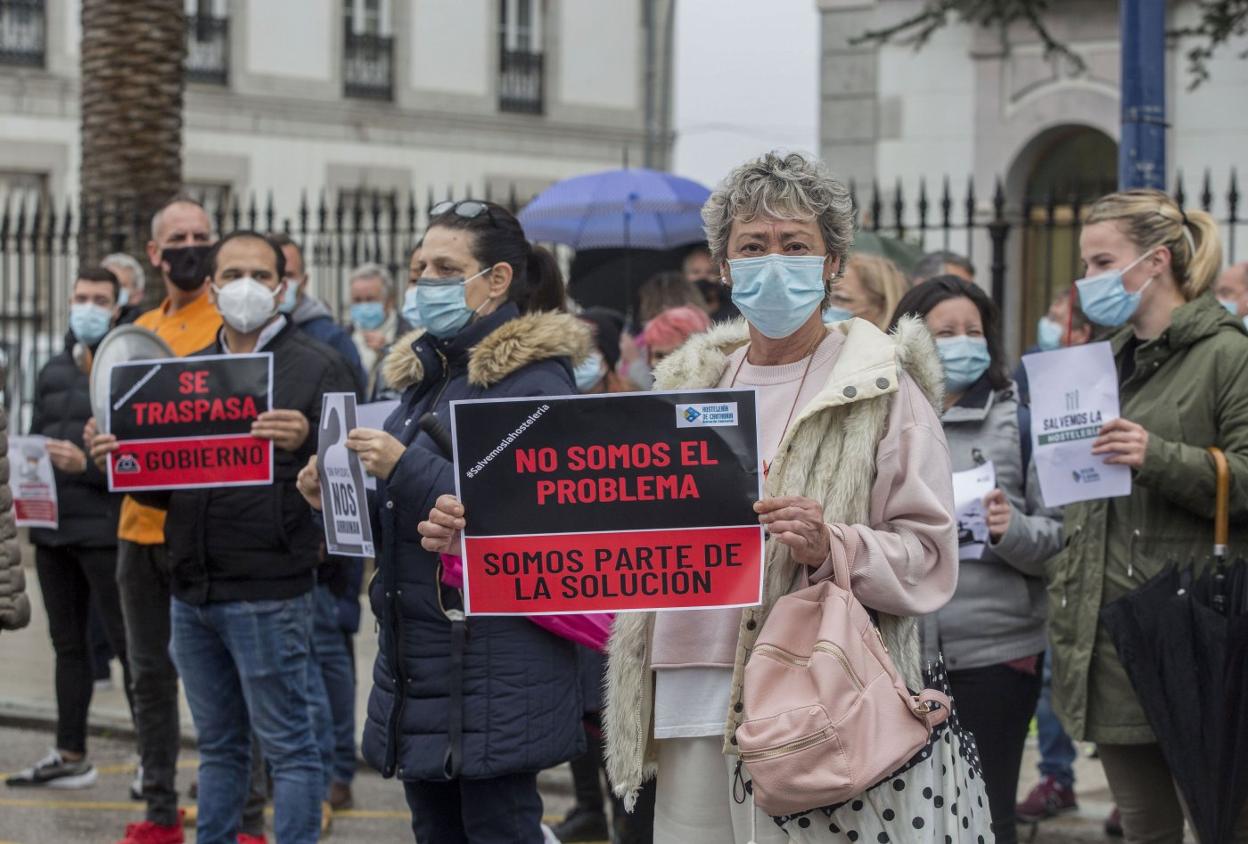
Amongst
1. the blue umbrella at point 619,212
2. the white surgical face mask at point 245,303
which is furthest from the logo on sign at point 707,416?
the blue umbrella at point 619,212

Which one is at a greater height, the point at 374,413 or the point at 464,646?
the point at 374,413

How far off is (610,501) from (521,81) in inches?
1205

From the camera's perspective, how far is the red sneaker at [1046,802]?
7301 millimetres

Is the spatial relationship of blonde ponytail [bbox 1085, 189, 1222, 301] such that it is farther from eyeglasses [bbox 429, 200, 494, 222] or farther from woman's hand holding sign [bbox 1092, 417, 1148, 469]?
eyeglasses [bbox 429, 200, 494, 222]

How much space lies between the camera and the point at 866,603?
3.71 meters

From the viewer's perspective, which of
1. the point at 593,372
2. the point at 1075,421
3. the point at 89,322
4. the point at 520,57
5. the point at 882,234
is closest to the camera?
the point at 1075,421

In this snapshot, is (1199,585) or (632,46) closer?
(1199,585)

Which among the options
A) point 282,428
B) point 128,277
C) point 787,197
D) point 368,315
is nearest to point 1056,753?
point 282,428

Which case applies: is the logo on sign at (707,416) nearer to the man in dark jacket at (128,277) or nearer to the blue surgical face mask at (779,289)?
the blue surgical face mask at (779,289)

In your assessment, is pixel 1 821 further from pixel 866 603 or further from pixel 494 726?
pixel 866 603

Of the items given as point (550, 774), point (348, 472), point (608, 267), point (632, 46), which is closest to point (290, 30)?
point (632, 46)

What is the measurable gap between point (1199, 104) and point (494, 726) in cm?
1460

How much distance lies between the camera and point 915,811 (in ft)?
11.9

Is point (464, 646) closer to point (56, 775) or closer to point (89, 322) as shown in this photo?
point (89, 322)
